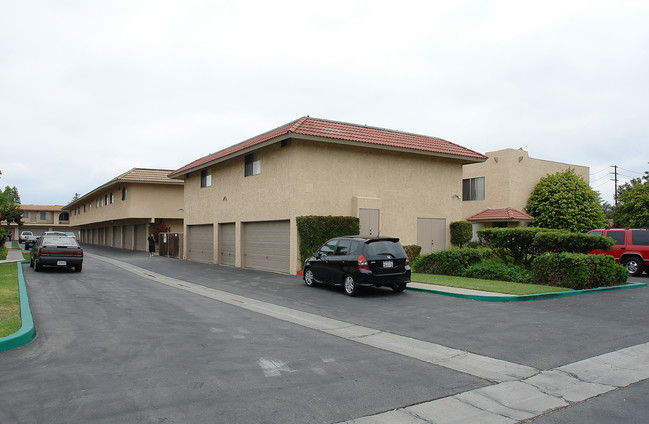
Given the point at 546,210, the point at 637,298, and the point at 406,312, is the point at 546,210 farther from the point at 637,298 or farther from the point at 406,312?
the point at 406,312

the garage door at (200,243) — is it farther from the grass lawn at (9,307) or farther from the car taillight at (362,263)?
the car taillight at (362,263)

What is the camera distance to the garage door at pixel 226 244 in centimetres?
2472

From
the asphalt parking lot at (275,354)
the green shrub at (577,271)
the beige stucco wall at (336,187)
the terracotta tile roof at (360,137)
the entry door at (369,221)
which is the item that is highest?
the terracotta tile roof at (360,137)

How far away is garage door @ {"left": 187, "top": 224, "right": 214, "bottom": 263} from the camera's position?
88.8 ft

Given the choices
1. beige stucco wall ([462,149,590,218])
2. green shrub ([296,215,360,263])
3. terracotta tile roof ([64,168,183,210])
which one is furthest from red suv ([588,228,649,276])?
terracotta tile roof ([64,168,183,210])

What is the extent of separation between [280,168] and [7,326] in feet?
43.7

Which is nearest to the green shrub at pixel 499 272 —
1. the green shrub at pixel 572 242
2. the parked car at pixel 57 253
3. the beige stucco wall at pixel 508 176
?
the green shrub at pixel 572 242

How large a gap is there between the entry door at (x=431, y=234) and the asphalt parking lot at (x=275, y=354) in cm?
1016

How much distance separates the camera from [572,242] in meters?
14.8

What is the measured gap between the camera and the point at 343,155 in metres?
20.5

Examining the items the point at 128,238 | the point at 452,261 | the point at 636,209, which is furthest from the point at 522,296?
the point at 128,238

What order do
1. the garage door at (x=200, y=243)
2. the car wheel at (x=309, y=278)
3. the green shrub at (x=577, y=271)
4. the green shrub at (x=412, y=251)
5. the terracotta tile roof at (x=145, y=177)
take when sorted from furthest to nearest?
the terracotta tile roof at (x=145, y=177) < the garage door at (x=200, y=243) < the green shrub at (x=412, y=251) < the car wheel at (x=309, y=278) < the green shrub at (x=577, y=271)

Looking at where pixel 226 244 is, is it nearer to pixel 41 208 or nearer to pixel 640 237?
pixel 640 237

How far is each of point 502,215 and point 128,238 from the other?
32720mm
